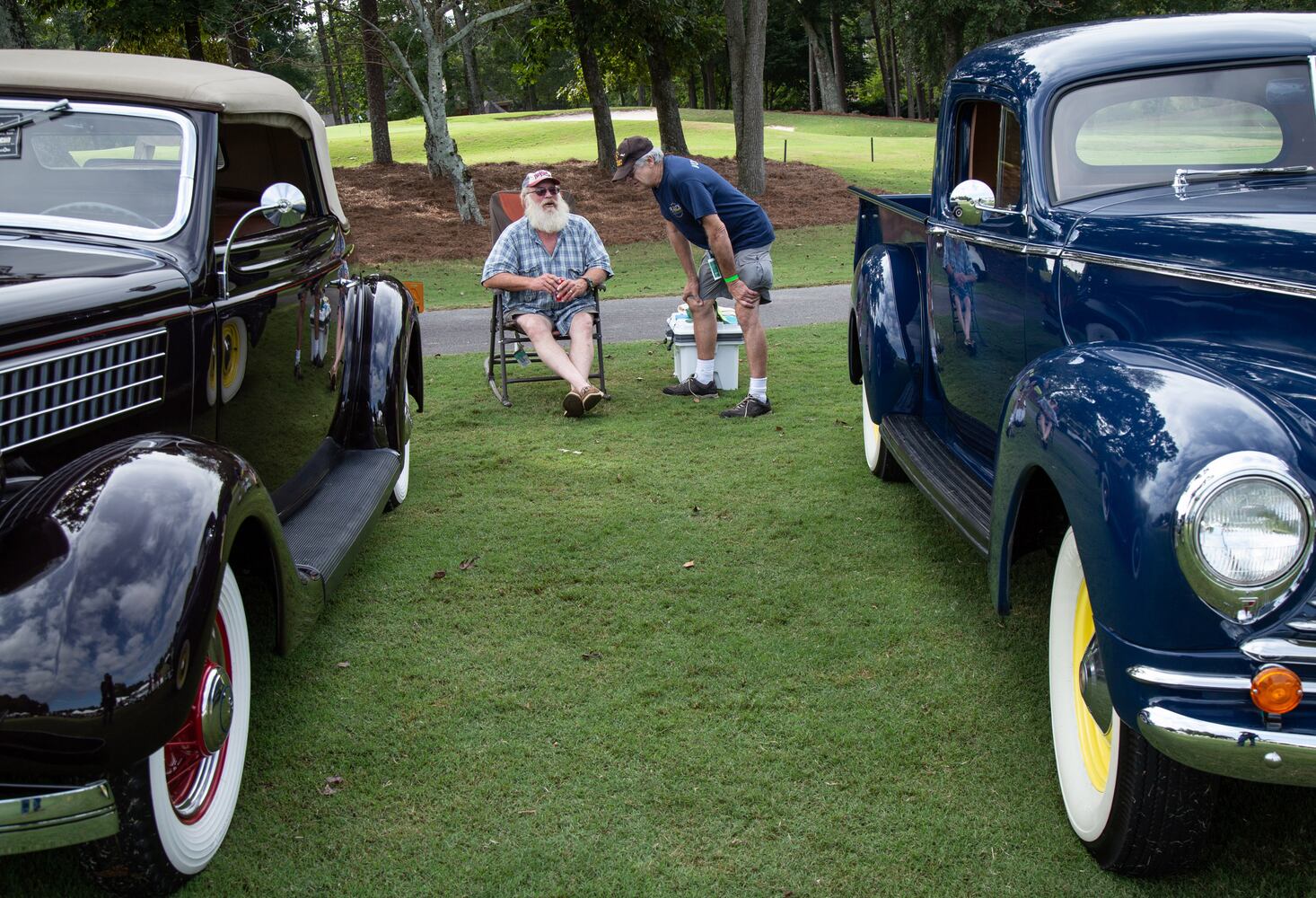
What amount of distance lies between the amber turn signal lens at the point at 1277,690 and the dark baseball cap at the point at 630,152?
5.13m

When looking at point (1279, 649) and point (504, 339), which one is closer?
point (1279, 649)

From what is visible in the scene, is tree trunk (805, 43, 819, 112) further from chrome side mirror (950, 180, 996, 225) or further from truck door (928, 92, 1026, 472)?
chrome side mirror (950, 180, 996, 225)

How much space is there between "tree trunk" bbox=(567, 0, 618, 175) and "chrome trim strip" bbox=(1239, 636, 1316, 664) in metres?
16.8

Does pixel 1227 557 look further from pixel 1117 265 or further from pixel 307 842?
pixel 307 842

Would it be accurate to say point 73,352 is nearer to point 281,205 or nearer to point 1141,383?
point 281,205

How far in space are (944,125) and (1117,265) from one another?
1956 millimetres

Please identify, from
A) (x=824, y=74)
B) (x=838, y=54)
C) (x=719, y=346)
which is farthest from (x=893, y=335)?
(x=838, y=54)

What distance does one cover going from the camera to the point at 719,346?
7375mm

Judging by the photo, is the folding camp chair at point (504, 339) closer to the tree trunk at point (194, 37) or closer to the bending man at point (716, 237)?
the bending man at point (716, 237)

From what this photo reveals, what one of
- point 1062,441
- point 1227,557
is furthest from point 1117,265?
point 1227,557

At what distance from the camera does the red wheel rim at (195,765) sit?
100.0 inches

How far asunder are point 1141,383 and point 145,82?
320 cm

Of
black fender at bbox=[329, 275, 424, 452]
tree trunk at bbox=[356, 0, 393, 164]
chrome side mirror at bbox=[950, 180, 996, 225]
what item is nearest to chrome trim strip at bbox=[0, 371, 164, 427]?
black fender at bbox=[329, 275, 424, 452]

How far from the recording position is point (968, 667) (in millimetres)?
3584
